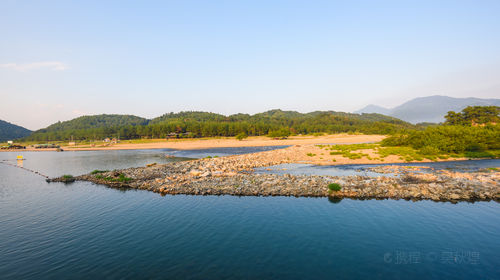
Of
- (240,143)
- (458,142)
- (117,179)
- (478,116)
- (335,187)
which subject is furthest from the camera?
(240,143)

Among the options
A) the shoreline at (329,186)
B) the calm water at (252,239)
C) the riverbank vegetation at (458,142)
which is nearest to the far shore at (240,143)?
the riverbank vegetation at (458,142)

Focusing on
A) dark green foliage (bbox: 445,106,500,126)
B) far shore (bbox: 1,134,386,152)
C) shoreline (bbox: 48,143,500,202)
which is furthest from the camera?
far shore (bbox: 1,134,386,152)

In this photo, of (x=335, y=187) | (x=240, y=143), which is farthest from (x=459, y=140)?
(x=240, y=143)

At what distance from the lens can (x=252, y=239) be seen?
46.7 feet

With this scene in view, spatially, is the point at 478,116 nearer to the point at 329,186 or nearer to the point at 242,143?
the point at 329,186

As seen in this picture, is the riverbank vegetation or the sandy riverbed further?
the sandy riverbed

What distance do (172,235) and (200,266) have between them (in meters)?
4.73

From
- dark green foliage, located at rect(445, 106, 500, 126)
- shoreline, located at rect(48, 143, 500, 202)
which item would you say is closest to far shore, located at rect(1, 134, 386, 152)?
dark green foliage, located at rect(445, 106, 500, 126)

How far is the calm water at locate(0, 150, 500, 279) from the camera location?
11.0 m

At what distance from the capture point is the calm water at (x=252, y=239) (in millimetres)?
11016

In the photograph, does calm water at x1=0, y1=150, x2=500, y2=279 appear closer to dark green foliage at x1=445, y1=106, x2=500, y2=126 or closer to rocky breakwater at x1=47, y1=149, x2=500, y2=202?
rocky breakwater at x1=47, y1=149, x2=500, y2=202

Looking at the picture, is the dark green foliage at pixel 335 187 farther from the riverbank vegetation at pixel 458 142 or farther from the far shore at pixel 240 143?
the far shore at pixel 240 143

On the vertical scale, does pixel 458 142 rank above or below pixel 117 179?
above

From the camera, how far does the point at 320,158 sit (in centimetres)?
4747
